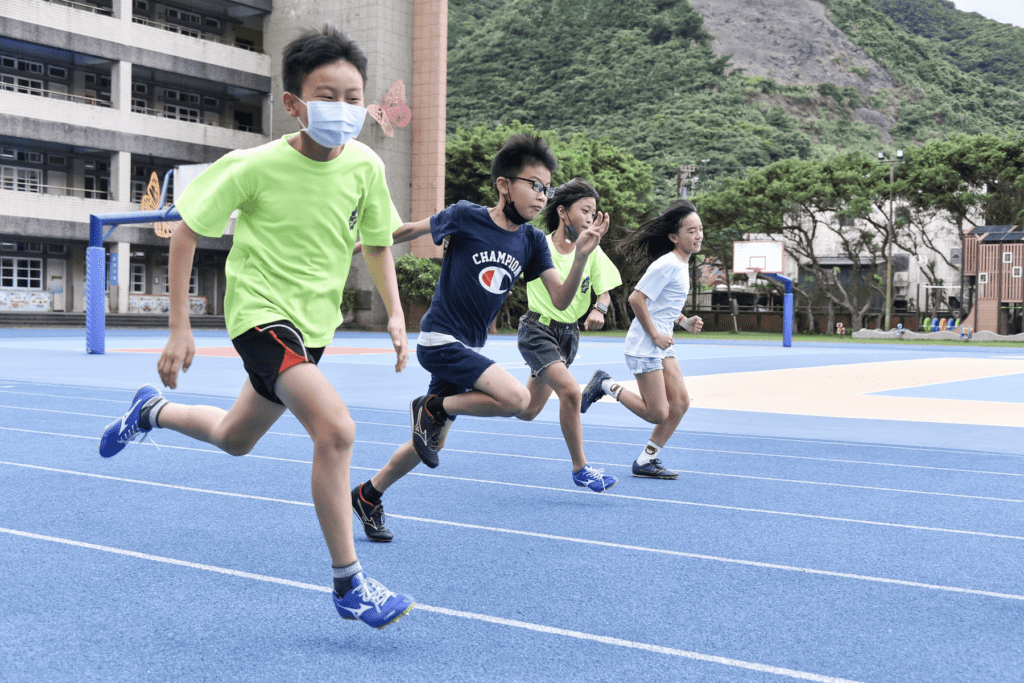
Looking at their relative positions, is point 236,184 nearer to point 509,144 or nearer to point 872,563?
point 509,144

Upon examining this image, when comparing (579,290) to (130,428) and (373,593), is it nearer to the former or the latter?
(130,428)

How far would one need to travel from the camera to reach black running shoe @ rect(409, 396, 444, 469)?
4.86 meters

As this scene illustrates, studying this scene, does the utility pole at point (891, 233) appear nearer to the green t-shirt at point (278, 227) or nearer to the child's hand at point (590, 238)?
the child's hand at point (590, 238)

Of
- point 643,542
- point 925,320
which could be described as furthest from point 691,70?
point 643,542

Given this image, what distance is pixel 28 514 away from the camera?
554 cm

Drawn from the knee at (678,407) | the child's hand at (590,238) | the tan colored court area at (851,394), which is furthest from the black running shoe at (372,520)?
the tan colored court area at (851,394)

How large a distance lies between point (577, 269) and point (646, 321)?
7.34ft

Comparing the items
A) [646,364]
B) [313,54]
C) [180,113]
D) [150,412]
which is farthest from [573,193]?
[180,113]

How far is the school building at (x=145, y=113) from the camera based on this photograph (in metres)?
40.0

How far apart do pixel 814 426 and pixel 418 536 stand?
6.57 metres

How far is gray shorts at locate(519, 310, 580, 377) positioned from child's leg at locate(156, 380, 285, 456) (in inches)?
98.2

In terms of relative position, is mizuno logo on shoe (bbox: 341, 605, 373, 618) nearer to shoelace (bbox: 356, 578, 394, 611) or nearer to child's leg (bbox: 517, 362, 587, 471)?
shoelace (bbox: 356, 578, 394, 611)

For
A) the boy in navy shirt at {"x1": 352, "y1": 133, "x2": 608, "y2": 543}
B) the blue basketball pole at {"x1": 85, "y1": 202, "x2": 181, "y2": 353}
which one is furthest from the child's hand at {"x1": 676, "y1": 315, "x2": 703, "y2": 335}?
the blue basketball pole at {"x1": 85, "y1": 202, "x2": 181, "y2": 353}

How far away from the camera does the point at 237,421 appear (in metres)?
3.99
